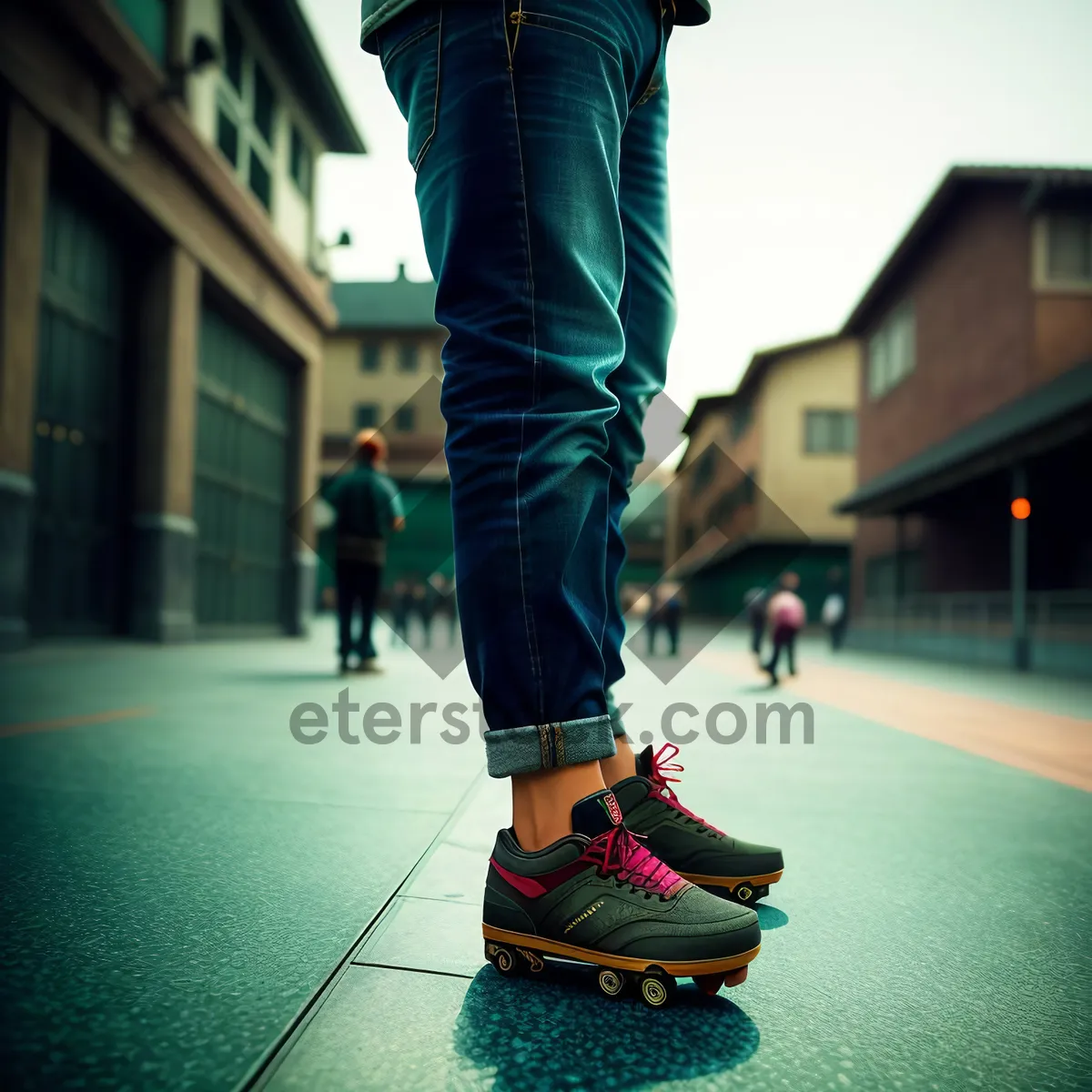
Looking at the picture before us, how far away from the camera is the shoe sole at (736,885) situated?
1.24 m

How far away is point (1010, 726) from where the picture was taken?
4.02 meters

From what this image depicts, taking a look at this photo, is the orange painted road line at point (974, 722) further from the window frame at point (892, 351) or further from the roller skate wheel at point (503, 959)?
the window frame at point (892, 351)

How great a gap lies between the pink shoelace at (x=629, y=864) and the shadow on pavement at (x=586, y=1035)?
112 millimetres

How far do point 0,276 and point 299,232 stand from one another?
740cm

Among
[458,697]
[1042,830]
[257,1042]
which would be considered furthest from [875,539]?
[257,1042]

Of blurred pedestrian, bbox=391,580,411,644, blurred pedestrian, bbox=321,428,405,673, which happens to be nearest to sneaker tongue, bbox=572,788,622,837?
blurred pedestrian, bbox=321,428,405,673

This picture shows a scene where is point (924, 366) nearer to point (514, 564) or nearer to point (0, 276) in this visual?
point (0, 276)

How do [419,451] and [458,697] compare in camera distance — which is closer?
[458,697]

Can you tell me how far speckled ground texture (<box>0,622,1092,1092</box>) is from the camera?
2.52ft

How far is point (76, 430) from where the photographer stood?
7930mm

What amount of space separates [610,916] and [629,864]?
0.07m

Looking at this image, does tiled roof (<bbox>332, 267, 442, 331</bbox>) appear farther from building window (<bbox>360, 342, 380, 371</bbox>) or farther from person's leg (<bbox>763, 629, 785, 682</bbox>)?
person's leg (<bbox>763, 629, 785, 682</bbox>)

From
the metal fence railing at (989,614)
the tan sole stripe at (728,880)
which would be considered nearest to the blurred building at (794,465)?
the metal fence railing at (989,614)

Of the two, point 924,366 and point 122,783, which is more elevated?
point 924,366
